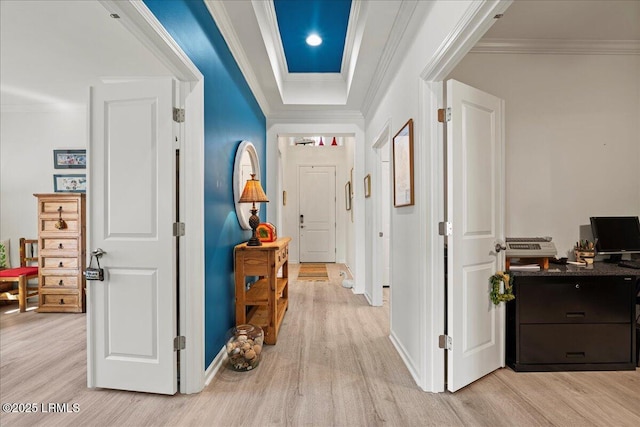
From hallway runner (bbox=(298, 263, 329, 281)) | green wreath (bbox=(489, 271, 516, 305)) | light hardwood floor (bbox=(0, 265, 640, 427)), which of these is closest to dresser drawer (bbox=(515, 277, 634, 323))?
green wreath (bbox=(489, 271, 516, 305))

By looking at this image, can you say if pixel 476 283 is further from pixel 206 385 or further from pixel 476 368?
pixel 206 385

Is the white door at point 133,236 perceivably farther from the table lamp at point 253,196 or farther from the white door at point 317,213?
the white door at point 317,213

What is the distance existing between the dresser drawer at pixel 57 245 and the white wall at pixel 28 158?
0.78 m

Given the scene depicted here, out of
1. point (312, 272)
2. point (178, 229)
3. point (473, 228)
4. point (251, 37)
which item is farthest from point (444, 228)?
point (312, 272)

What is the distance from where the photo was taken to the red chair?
3.77 metres

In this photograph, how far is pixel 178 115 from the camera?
1943mm

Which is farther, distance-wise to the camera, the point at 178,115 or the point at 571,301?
the point at 571,301

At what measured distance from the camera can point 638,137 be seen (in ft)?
9.00

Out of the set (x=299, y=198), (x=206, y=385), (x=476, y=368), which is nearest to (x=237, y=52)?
(x=206, y=385)

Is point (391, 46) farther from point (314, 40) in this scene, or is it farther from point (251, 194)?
point (251, 194)

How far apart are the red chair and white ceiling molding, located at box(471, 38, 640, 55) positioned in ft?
17.6

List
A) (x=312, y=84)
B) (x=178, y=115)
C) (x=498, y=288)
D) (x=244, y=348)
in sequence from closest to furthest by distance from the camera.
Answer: (x=178, y=115) < (x=498, y=288) < (x=244, y=348) < (x=312, y=84)

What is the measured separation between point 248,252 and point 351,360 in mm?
1196

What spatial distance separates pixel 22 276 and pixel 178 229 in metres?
3.29
